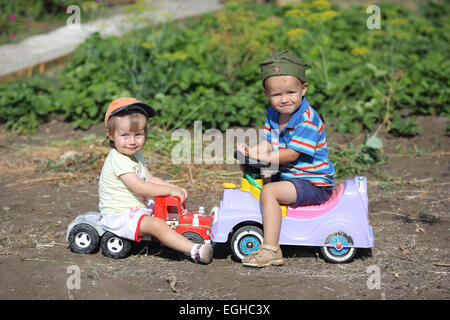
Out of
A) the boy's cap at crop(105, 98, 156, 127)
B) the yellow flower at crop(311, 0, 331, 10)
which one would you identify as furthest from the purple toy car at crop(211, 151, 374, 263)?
the yellow flower at crop(311, 0, 331, 10)

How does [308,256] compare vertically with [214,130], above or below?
below

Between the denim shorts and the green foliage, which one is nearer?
the denim shorts

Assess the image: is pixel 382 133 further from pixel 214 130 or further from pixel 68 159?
pixel 68 159

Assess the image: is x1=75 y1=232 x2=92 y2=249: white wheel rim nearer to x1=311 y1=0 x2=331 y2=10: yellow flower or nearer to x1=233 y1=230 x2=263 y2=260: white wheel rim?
x1=233 y1=230 x2=263 y2=260: white wheel rim

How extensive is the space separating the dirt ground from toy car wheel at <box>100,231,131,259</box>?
4cm

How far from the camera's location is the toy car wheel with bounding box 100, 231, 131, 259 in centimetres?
335

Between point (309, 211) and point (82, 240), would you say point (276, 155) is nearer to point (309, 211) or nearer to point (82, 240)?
point (309, 211)

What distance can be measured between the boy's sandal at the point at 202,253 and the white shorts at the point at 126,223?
0.35 meters

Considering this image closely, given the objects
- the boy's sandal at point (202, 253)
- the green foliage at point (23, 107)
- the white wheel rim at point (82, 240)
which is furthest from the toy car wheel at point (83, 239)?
the green foliage at point (23, 107)

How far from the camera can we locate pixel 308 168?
335 centimetres

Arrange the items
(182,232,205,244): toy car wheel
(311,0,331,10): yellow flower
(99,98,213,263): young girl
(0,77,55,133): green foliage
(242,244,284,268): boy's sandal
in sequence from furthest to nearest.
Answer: (0,77,55,133): green foliage → (311,0,331,10): yellow flower → (182,232,205,244): toy car wheel → (99,98,213,263): young girl → (242,244,284,268): boy's sandal

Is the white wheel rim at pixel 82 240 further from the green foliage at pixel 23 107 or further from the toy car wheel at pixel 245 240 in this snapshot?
the green foliage at pixel 23 107
